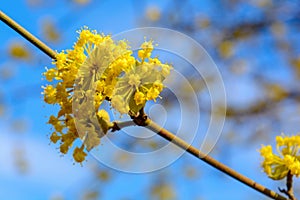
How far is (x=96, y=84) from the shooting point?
1109 millimetres

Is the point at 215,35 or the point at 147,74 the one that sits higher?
the point at 215,35

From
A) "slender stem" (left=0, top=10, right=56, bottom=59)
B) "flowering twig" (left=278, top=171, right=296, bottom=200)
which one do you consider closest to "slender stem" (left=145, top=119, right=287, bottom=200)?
"flowering twig" (left=278, top=171, right=296, bottom=200)

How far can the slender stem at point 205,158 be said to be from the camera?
1057 mm

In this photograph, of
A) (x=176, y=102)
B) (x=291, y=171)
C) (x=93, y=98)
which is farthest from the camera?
(x=176, y=102)

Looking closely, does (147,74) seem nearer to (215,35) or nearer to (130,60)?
(130,60)

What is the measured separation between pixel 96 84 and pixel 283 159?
2.43 ft

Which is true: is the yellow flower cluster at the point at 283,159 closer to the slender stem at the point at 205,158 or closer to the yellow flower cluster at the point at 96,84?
the slender stem at the point at 205,158

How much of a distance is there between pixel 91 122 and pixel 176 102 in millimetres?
2619

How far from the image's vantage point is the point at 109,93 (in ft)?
3.63

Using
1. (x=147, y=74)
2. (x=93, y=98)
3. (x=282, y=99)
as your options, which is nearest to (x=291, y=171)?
(x=147, y=74)

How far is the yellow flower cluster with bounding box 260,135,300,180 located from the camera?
1495 mm

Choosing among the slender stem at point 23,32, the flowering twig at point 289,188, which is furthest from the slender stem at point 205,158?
the slender stem at point 23,32

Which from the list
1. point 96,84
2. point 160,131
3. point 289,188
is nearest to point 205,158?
point 160,131

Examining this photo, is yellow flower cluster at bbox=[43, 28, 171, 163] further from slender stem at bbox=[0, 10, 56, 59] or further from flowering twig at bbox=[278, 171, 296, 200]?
flowering twig at bbox=[278, 171, 296, 200]
